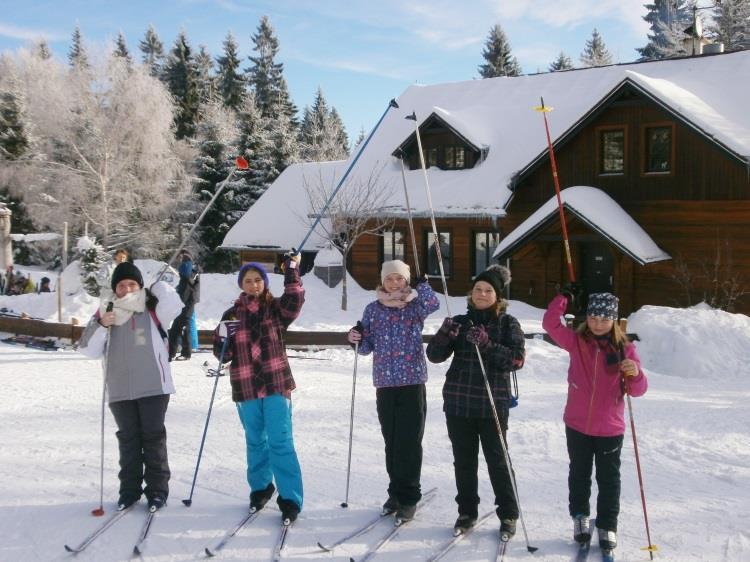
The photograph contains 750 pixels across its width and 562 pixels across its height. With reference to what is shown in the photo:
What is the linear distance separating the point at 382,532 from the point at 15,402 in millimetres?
5485

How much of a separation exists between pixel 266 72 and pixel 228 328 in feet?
184

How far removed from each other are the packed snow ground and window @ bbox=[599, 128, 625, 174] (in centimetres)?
812

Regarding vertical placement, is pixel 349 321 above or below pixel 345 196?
below

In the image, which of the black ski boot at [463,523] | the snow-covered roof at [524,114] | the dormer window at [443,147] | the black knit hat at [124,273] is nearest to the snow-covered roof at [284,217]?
the snow-covered roof at [524,114]

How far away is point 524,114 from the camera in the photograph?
21250mm

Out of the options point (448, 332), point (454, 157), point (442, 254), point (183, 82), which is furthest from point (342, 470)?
point (183, 82)

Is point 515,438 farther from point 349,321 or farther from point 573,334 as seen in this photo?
point 349,321

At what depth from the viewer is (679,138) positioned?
16469 mm

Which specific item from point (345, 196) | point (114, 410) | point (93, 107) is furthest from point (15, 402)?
point (93, 107)

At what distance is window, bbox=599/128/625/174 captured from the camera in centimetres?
1759

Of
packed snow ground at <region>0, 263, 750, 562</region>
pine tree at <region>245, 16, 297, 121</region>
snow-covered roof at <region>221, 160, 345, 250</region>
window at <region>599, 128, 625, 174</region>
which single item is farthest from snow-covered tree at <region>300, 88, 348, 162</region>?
packed snow ground at <region>0, 263, 750, 562</region>

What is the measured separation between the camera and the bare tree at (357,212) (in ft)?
65.2

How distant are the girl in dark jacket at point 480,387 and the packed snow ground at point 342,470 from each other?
22 cm

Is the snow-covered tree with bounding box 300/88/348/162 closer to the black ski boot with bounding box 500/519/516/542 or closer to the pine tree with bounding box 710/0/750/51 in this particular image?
the pine tree with bounding box 710/0/750/51
